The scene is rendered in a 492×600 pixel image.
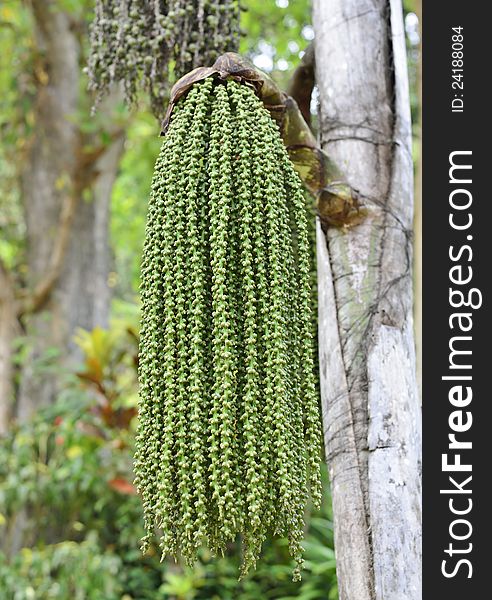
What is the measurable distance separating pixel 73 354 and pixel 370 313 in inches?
147

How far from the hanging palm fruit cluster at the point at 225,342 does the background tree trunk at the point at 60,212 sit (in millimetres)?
3629

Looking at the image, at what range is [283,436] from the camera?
4.86 feet

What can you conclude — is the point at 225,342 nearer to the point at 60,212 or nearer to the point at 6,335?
the point at 6,335

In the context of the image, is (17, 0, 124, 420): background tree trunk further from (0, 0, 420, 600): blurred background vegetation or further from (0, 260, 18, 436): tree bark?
(0, 260, 18, 436): tree bark

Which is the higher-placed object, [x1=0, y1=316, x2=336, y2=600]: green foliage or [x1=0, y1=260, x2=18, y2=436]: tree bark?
[x1=0, y1=260, x2=18, y2=436]: tree bark

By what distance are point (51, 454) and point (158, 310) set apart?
3.49m

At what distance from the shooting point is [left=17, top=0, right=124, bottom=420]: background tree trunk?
5.31 metres

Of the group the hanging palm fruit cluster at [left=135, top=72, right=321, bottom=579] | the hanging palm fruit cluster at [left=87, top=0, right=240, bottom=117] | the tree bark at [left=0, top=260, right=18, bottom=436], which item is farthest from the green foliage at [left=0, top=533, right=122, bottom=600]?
the hanging palm fruit cluster at [left=135, top=72, right=321, bottom=579]

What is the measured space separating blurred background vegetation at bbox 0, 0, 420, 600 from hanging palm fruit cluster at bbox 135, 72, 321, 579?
2.49m

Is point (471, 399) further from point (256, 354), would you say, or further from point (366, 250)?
point (256, 354)

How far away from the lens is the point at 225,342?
1.49 metres

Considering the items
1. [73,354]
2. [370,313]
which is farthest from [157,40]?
[73,354]

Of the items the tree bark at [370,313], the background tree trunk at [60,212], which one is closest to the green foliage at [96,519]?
the background tree trunk at [60,212]

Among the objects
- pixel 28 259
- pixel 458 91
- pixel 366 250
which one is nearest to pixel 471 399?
pixel 366 250
